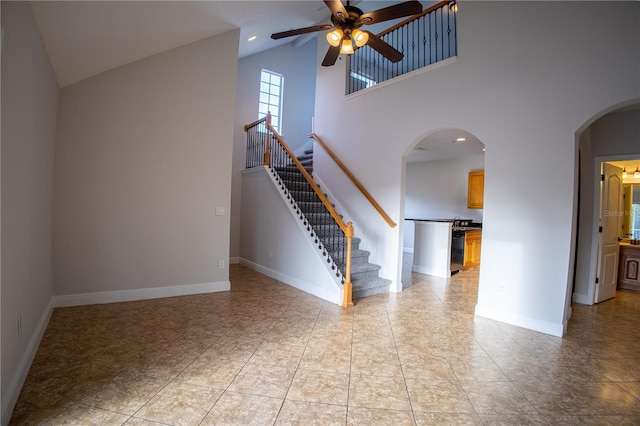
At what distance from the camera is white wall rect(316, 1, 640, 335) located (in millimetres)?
3039

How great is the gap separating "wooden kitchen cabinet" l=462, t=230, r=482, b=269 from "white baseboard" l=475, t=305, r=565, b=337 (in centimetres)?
306

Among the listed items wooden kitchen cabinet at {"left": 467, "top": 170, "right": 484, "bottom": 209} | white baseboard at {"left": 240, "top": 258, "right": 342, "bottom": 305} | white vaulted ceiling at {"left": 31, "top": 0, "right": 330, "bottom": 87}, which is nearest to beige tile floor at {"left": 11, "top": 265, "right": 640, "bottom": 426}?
white baseboard at {"left": 240, "top": 258, "right": 342, "bottom": 305}

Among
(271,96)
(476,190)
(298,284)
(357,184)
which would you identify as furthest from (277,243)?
(476,190)

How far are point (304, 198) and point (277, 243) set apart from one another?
1.05 meters

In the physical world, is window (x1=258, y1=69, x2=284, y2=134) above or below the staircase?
above

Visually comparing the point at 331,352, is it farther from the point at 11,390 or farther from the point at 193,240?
the point at 193,240

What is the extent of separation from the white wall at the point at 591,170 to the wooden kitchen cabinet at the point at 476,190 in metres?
3.06

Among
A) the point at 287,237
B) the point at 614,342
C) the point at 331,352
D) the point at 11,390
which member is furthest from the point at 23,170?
the point at 614,342

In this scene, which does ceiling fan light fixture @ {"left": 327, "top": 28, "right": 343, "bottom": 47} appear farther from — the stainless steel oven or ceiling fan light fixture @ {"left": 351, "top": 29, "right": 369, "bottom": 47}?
the stainless steel oven

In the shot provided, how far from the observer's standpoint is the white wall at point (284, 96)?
684 cm

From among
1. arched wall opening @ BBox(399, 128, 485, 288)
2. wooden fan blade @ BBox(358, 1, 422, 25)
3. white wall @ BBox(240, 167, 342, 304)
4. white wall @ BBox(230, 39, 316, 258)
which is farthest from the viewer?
arched wall opening @ BBox(399, 128, 485, 288)

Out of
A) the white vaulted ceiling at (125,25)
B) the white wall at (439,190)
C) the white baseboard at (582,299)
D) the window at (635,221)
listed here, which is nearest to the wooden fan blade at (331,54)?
the white vaulted ceiling at (125,25)

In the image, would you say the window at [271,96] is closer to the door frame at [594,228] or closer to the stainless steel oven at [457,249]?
the stainless steel oven at [457,249]

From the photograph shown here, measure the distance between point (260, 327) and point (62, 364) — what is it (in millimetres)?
1631
